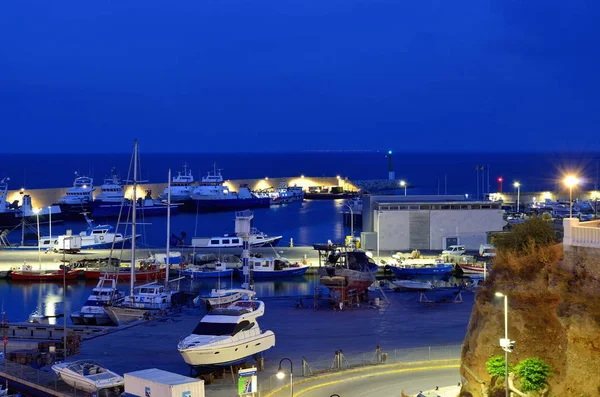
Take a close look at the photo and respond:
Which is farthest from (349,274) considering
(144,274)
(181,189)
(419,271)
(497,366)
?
(181,189)

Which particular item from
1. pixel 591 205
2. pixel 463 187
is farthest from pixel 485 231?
pixel 463 187

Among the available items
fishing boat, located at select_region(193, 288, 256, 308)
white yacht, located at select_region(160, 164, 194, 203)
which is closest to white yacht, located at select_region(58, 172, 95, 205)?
white yacht, located at select_region(160, 164, 194, 203)

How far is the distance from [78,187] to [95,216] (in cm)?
643

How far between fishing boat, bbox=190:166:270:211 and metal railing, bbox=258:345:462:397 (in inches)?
3073

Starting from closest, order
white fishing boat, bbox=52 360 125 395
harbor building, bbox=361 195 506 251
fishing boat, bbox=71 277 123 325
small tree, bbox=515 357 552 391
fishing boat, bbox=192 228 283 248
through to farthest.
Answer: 1. small tree, bbox=515 357 552 391
2. white fishing boat, bbox=52 360 125 395
3. fishing boat, bbox=71 277 123 325
4. harbor building, bbox=361 195 506 251
5. fishing boat, bbox=192 228 283 248

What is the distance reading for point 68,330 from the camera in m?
29.8

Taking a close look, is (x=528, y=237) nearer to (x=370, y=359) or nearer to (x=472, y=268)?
(x=370, y=359)

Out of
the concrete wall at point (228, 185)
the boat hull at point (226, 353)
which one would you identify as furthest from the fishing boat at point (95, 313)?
the concrete wall at point (228, 185)

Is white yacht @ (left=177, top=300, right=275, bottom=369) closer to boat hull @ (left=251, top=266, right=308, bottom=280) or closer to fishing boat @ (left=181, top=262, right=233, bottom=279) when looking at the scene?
boat hull @ (left=251, top=266, right=308, bottom=280)

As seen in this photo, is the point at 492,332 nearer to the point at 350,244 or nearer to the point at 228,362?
the point at 228,362

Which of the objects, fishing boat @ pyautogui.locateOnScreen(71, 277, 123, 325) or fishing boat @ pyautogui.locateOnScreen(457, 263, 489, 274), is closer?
fishing boat @ pyautogui.locateOnScreen(71, 277, 123, 325)

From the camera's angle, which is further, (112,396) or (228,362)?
(228,362)

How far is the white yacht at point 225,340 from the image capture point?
22.5 m

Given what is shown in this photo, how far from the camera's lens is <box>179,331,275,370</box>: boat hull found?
22.4 meters
